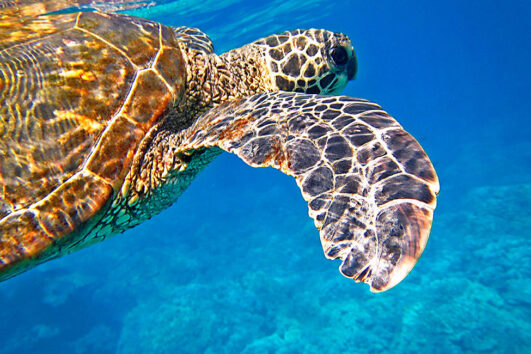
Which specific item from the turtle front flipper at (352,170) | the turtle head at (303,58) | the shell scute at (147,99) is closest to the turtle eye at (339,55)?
the turtle head at (303,58)

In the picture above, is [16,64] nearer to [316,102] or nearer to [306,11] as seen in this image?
[316,102]

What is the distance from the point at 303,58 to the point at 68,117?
2723 mm

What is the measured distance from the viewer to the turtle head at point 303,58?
154 inches

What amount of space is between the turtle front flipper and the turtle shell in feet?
2.07

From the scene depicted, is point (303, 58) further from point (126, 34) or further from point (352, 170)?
point (352, 170)

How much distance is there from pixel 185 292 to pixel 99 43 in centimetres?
1395

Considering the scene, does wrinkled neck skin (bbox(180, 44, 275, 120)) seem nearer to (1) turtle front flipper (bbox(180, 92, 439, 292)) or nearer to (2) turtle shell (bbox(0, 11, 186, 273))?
(2) turtle shell (bbox(0, 11, 186, 273))

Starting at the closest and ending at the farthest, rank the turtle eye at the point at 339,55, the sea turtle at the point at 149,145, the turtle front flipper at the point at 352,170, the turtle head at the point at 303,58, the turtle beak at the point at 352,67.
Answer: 1. the turtle front flipper at the point at 352,170
2. the sea turtle at the point at 149,145
3. the turtle head at the point at 303,58
4. the turtle eye at the point at 339,55
5. the turtle beak at the point at 352,67

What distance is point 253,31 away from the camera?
88.4ft

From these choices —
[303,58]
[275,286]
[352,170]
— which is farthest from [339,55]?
[275,286]

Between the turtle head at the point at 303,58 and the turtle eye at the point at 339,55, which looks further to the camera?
the turtle eye at the point at 339,55

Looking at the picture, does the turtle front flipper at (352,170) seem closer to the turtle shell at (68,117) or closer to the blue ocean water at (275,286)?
the turtle shell at (68,117)

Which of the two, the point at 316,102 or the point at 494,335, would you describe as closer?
the point at 316,102

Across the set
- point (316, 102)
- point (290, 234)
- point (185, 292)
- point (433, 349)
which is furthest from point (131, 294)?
point (316, 102)
